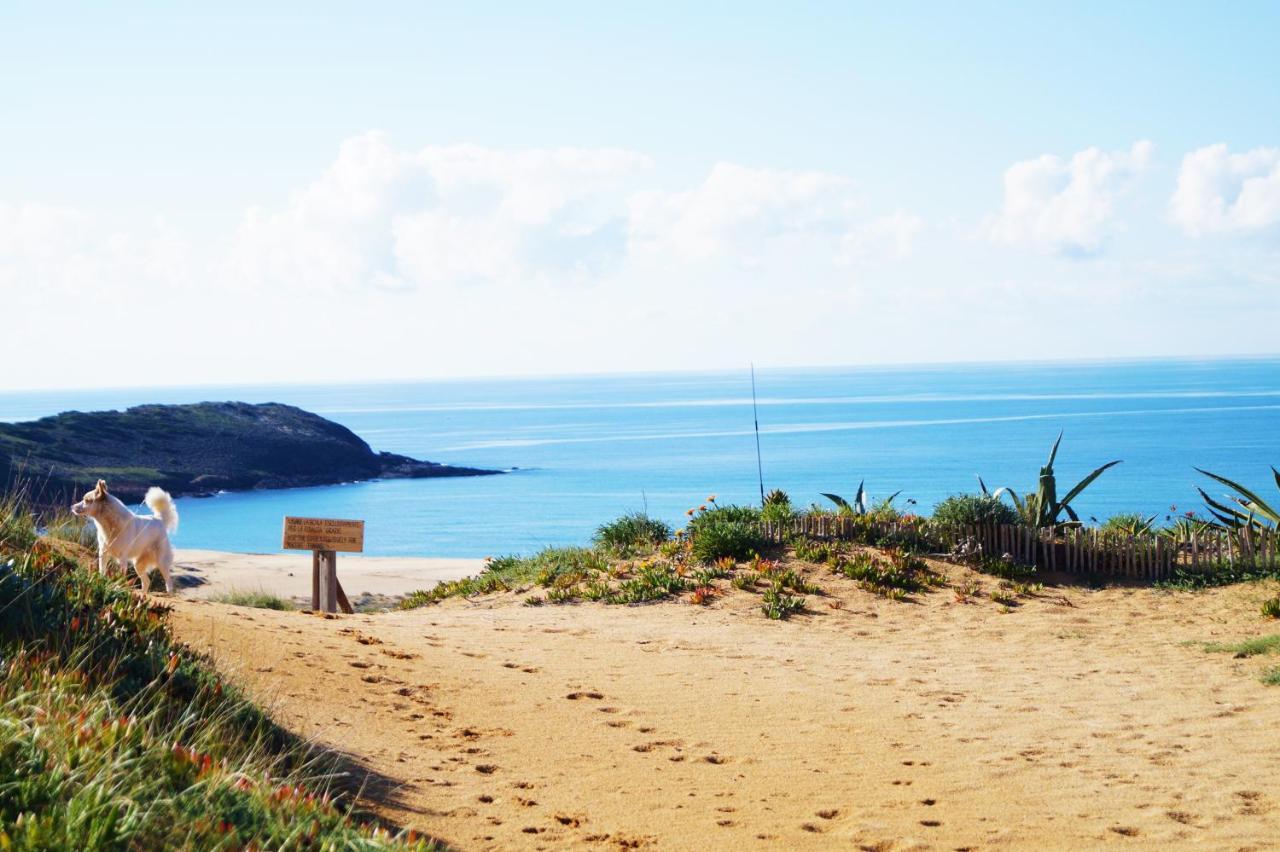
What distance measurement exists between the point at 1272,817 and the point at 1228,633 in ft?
22.5

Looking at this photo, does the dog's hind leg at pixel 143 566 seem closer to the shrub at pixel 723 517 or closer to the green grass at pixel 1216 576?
the shrub at pixel 723 517

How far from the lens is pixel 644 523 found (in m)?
19.4

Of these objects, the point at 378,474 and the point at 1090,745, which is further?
the point at 378,474

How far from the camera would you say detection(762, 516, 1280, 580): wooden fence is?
15828 millimetres

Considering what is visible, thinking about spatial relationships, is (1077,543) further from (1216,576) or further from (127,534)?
(127,534)

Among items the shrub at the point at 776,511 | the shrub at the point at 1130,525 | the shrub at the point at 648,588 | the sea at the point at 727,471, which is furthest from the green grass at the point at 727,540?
the sea at the point at 727,471

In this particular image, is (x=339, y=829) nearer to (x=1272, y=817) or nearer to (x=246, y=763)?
(x=246, y=763)

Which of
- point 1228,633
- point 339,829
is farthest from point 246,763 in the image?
point 1228,633

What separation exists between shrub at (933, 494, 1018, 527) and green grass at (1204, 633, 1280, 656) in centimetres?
502

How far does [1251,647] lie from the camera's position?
11758 mm

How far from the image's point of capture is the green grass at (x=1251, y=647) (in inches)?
460

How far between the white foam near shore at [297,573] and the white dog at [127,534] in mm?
20737

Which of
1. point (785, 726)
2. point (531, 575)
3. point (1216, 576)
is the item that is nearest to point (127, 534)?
point (785, 726)

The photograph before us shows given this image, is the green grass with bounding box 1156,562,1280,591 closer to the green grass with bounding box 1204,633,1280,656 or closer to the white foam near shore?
the green grass with bounding box 1204,633,1280,656
